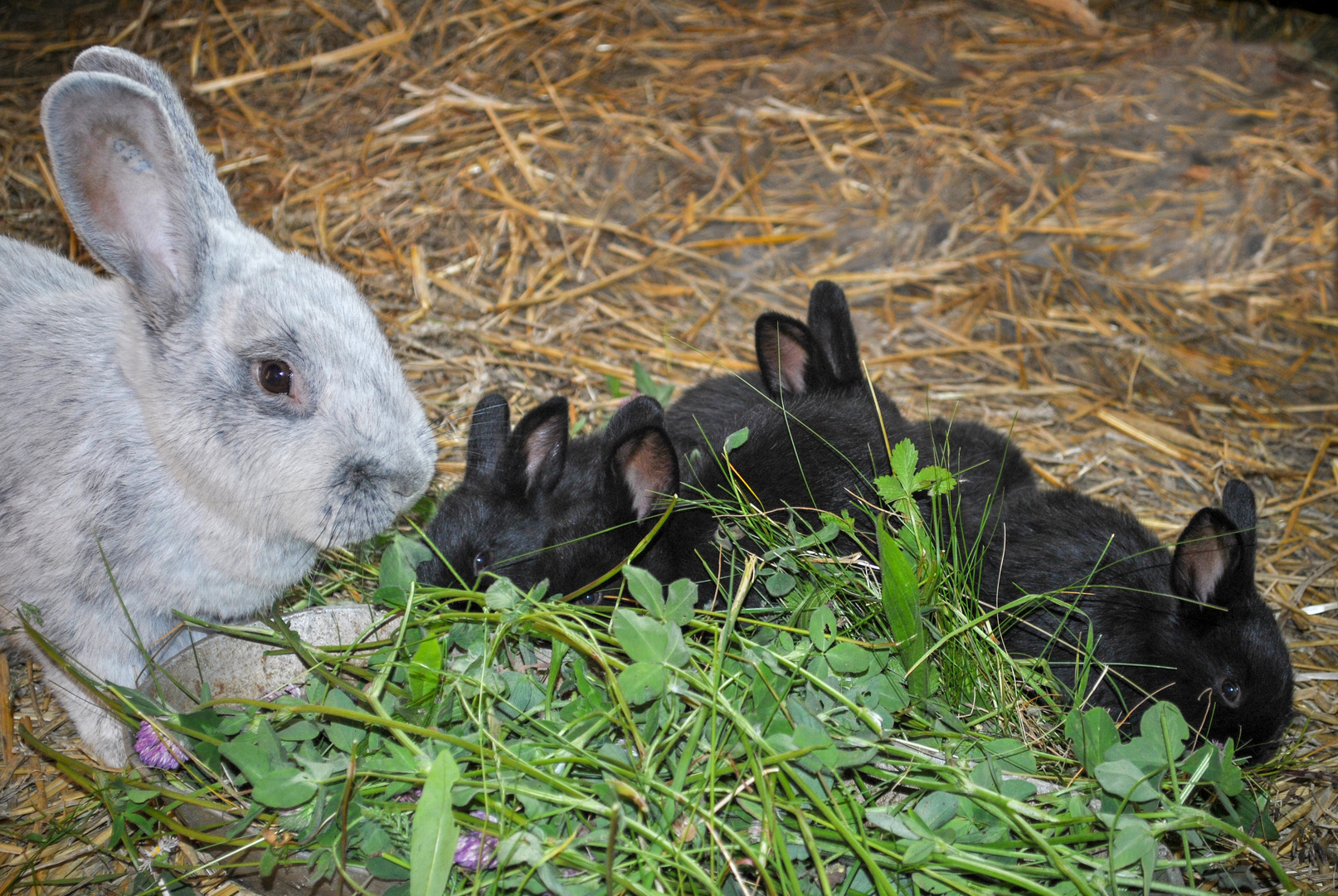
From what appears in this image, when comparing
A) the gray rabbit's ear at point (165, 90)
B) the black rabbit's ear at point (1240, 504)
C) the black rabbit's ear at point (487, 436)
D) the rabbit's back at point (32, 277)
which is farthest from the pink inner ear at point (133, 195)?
the black rabbit's ear at point (1240, 504)

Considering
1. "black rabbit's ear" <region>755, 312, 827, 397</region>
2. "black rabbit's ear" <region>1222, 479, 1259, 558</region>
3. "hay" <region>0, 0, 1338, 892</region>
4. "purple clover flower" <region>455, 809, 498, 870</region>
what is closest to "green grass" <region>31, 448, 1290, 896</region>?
"purple clover flower" <region>455, 809, 498, 870</region>

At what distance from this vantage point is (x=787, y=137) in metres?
5.45

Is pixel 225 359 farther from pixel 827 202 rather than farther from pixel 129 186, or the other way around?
pixel 827 202

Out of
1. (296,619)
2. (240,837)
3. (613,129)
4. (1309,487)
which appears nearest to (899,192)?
(613,129)

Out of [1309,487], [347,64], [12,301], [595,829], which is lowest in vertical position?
[1309,487]

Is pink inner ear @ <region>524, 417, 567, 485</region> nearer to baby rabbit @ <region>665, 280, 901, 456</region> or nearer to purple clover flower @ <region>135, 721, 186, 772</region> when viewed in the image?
baby rabbit @ <region>665, 280, 901, 456</region>

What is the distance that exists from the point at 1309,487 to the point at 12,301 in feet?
15.1

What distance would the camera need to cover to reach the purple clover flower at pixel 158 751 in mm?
2213

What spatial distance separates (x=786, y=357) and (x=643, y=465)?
2.93ft

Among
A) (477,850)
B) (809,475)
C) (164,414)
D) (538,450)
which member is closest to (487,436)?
(538,450)

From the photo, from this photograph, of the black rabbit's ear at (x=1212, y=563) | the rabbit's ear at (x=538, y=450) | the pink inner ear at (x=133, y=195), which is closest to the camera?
the pink inner ear at (x=133, y=195)

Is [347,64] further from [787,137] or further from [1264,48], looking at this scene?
[1264,48]

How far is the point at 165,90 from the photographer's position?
2.55m

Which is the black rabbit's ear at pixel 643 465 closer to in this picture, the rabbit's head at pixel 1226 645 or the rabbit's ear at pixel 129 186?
the rabbit's ear at pixel 129 186
